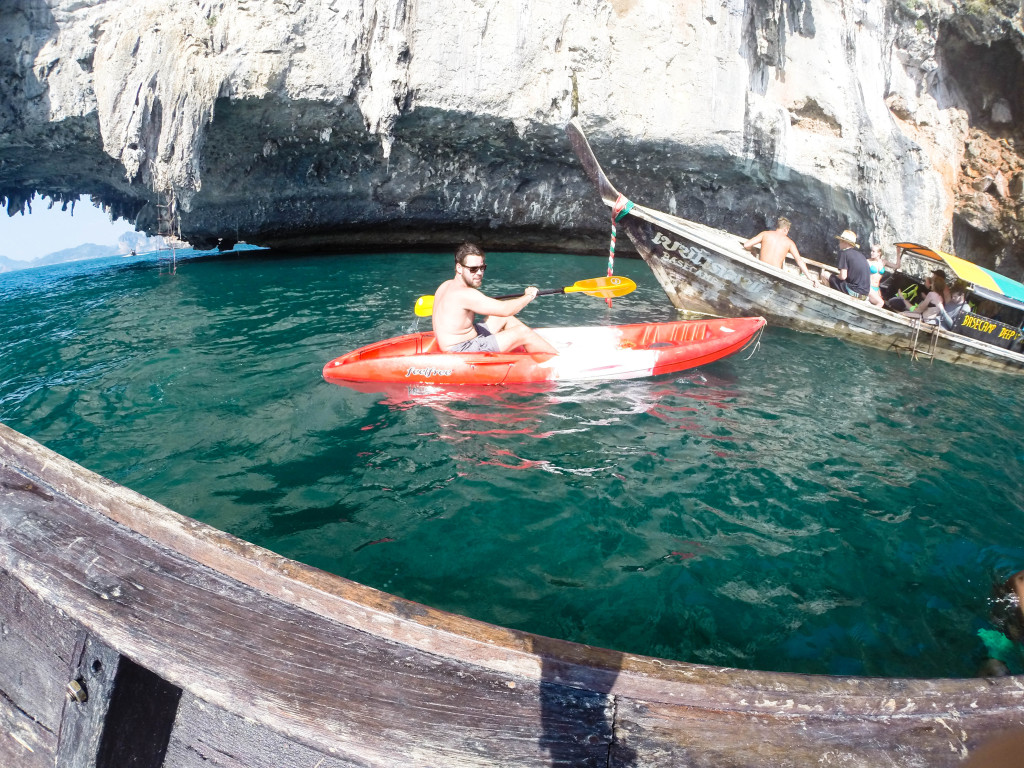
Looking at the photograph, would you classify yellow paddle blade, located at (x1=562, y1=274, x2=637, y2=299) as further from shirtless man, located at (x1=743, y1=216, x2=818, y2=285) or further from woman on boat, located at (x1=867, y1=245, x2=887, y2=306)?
woman on boat, located at (x1=867, y1=245, x2=887, y2=306)

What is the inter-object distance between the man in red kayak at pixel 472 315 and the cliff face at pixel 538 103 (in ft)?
27.1

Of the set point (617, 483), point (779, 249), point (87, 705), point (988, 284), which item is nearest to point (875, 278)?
point (988, 284)

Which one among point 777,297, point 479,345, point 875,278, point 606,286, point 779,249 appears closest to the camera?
point 479,345

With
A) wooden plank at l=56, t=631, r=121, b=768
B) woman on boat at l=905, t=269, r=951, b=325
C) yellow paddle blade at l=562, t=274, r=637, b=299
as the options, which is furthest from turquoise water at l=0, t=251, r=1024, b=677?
wooden plank at l=56, t=631, r=121, b=768

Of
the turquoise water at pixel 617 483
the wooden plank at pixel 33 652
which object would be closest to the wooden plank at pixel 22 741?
the wooden plank at pixel 33 652

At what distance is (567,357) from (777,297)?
479 centimetres

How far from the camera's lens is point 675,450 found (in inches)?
206

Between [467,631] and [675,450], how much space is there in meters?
4.26

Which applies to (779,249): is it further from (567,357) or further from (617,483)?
(617,483)

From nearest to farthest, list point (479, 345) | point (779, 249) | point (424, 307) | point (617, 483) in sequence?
point (617, 483) < point (479, 345) < point (424, 307) < point (779, 249)

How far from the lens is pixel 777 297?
9.52 m

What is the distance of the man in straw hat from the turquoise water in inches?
78.3

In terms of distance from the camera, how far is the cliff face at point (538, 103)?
13.2m

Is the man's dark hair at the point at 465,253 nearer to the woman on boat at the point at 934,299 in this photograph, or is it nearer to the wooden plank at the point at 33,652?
the wooden plank at the point at 33,652
